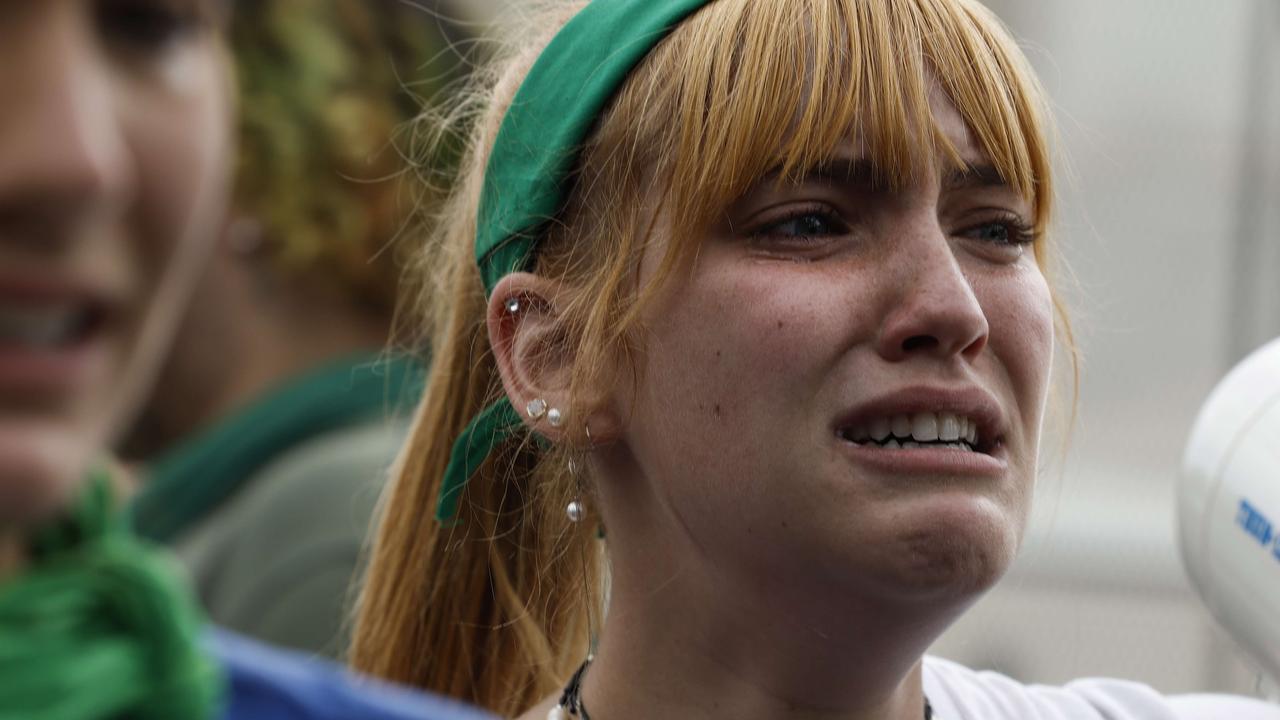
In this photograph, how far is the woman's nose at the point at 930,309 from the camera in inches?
65.3

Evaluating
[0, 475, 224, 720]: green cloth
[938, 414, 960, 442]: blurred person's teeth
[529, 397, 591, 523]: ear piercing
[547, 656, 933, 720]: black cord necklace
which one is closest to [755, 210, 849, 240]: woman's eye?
[938, 414, 960, 442]: blurred person's teeth

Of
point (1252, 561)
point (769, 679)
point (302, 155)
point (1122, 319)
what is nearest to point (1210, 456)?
point (1252, 561)

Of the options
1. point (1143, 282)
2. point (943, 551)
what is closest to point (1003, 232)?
point (943, 551)

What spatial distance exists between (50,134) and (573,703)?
4.43 feet

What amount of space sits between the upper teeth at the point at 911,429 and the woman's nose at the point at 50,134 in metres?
1.00

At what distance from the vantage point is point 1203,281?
3998 mm

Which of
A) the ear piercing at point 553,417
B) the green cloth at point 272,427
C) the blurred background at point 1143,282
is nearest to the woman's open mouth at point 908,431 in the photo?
the ear piercing at point 553,417

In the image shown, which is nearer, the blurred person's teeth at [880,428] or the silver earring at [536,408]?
the blurred person's teeth at [880,428]

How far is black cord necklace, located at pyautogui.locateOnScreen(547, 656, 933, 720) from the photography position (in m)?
1.99

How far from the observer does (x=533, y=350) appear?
6.51 ft

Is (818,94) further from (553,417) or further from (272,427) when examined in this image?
(272,427)

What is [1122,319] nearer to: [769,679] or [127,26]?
[769,679]

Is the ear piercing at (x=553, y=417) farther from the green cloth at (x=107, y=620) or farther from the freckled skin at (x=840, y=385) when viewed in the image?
the green cloth at (x=107, y=620)

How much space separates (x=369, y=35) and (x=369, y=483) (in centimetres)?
78
